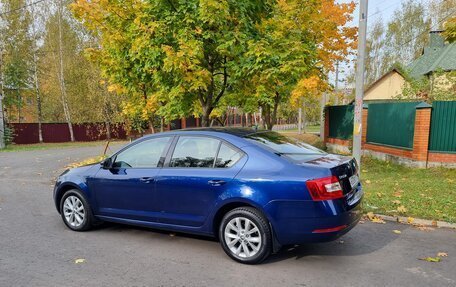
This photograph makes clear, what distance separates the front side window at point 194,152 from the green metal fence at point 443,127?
314 inches

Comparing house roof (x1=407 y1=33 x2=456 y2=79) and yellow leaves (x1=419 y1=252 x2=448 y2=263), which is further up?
house roof (x1=407 y1=33 x2=456 y2=79)

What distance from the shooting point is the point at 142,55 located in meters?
8.05

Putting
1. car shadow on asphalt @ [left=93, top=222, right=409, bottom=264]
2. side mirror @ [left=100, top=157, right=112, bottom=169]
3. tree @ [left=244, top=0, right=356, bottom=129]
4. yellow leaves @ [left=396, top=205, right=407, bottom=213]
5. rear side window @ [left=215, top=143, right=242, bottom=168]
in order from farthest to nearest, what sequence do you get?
tree @ [left=244, top=0, right=356, bottom=129] → yellow leaves @ [left=396, top=205, right=407, bottom=213] → side mirror @ [left=100, top=157, right=112, bottom=169] → car shadow on asphalt @ [left=93, top=222, right=409, bottom=264] → rear side window @ [left=215, top=143, right=242, bottom=168]

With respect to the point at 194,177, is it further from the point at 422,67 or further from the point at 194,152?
the point at 422,67

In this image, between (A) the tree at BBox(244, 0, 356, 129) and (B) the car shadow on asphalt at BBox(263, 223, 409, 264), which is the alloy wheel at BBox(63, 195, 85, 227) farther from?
(A) the tree at BBox(244, 0, 356, 129)

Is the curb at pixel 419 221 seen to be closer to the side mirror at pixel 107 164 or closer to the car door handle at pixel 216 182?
the car door handle at pixel 216 182

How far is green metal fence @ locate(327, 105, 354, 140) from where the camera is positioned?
14.4m

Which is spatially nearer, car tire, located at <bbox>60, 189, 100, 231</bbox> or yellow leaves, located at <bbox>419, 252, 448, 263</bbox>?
yellow leaves, located at <bbox>419, 252, 448, 263</bbox>

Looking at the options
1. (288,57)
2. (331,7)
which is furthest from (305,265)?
(331,7)

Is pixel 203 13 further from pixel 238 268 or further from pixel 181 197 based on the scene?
pixel 238 268

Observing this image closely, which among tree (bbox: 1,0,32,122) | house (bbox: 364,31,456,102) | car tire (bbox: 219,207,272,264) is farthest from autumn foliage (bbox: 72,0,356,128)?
house (bbox: 364,31,456,102)

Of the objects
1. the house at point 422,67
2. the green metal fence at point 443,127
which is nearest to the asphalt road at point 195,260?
the green metal fence at point 443,127

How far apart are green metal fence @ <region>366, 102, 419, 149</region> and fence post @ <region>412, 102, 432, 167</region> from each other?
35 cm

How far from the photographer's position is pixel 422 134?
9727 millimetres
